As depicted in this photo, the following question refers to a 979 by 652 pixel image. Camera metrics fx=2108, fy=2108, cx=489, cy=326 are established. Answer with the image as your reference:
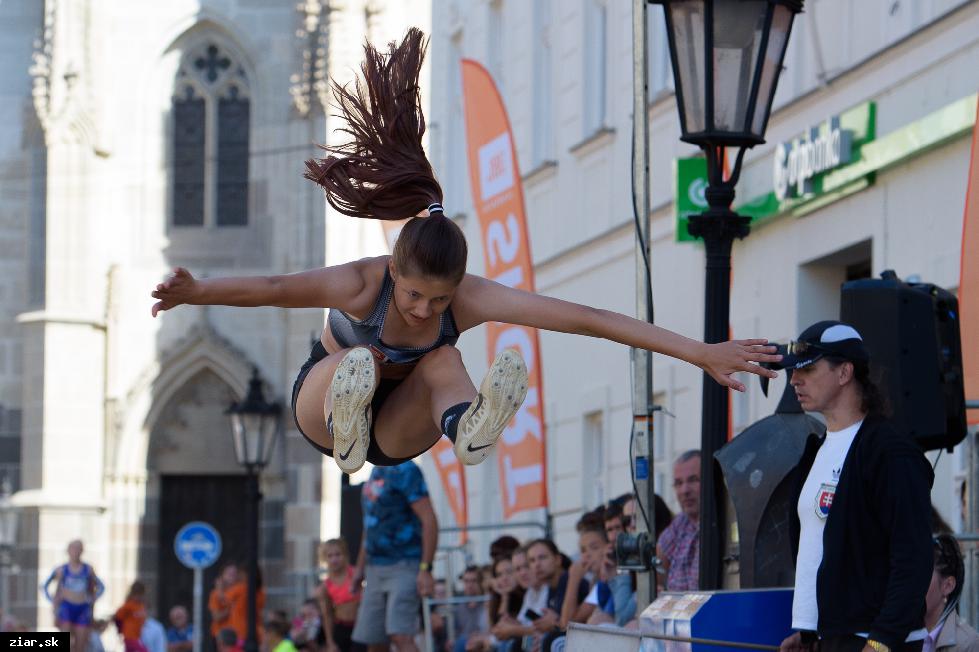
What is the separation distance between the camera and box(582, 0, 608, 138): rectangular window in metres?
21.2

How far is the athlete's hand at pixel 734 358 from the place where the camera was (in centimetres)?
670

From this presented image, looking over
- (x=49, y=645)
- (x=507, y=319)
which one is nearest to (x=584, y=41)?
(x=49, y=645)

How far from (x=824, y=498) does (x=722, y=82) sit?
3000 mm

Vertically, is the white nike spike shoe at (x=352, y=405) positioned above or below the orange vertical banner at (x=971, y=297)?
below

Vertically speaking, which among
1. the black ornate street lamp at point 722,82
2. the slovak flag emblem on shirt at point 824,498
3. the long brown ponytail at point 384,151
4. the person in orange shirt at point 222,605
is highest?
the black ornate street lamp at point 722,82

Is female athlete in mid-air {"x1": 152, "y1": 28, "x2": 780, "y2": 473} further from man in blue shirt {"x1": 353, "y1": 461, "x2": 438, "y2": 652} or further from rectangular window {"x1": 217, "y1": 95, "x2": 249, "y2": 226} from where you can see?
rectangular window {"x1": 217, "y1": 95, "x2": 249, "y2": 226}

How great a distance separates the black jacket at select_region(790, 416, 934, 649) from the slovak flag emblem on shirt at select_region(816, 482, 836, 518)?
3.4 inches

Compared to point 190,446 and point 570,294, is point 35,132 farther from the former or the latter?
point 570,294

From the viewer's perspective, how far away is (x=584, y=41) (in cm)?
2155

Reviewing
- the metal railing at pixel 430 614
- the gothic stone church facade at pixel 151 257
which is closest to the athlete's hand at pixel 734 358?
the metal railing at pixel 430 614

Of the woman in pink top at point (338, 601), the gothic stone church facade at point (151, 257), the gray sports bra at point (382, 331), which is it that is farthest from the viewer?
the gothic stone church facade at point (151, 257)

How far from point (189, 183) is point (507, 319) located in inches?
1294

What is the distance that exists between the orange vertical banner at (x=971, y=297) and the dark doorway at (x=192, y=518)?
28.7 m

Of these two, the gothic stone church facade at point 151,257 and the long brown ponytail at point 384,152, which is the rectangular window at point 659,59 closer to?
the long brown ponytail at point 384,152
